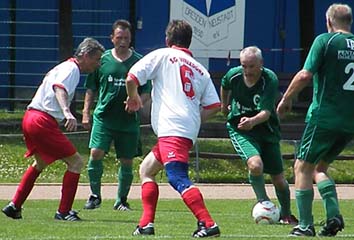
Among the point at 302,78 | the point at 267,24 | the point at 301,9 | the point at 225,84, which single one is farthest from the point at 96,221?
the point at 267,24

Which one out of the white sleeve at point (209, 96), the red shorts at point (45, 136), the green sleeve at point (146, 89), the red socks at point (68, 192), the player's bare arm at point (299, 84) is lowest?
the red socks at point (68, 192)

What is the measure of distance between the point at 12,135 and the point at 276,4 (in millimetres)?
9294

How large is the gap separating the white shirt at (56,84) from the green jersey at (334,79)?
279 centimetres

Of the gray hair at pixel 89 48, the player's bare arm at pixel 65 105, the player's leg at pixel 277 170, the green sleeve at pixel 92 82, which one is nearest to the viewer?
the player's bare arm at pixel 65 105

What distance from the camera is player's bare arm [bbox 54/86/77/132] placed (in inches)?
478

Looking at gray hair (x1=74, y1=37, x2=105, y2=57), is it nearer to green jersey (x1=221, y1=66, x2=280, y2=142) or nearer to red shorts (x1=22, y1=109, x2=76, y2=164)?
red shorts (x1=22, y1=109, x2=76, y2=164)

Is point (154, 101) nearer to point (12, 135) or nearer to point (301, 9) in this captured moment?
point (12, 135)

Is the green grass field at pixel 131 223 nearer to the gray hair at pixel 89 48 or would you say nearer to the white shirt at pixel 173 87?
the white shirt at pixel 173 87

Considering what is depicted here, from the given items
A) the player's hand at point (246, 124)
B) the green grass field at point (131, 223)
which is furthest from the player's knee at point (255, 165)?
the green grass field at point (131, 223)

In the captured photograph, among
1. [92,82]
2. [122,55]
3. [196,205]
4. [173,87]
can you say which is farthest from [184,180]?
[92,82]

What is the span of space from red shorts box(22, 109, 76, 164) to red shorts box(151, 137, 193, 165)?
2.22 metres

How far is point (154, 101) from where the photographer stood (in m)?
10.8

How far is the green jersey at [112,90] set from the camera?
14602 millimetres

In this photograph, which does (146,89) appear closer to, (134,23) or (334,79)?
(334,79)
